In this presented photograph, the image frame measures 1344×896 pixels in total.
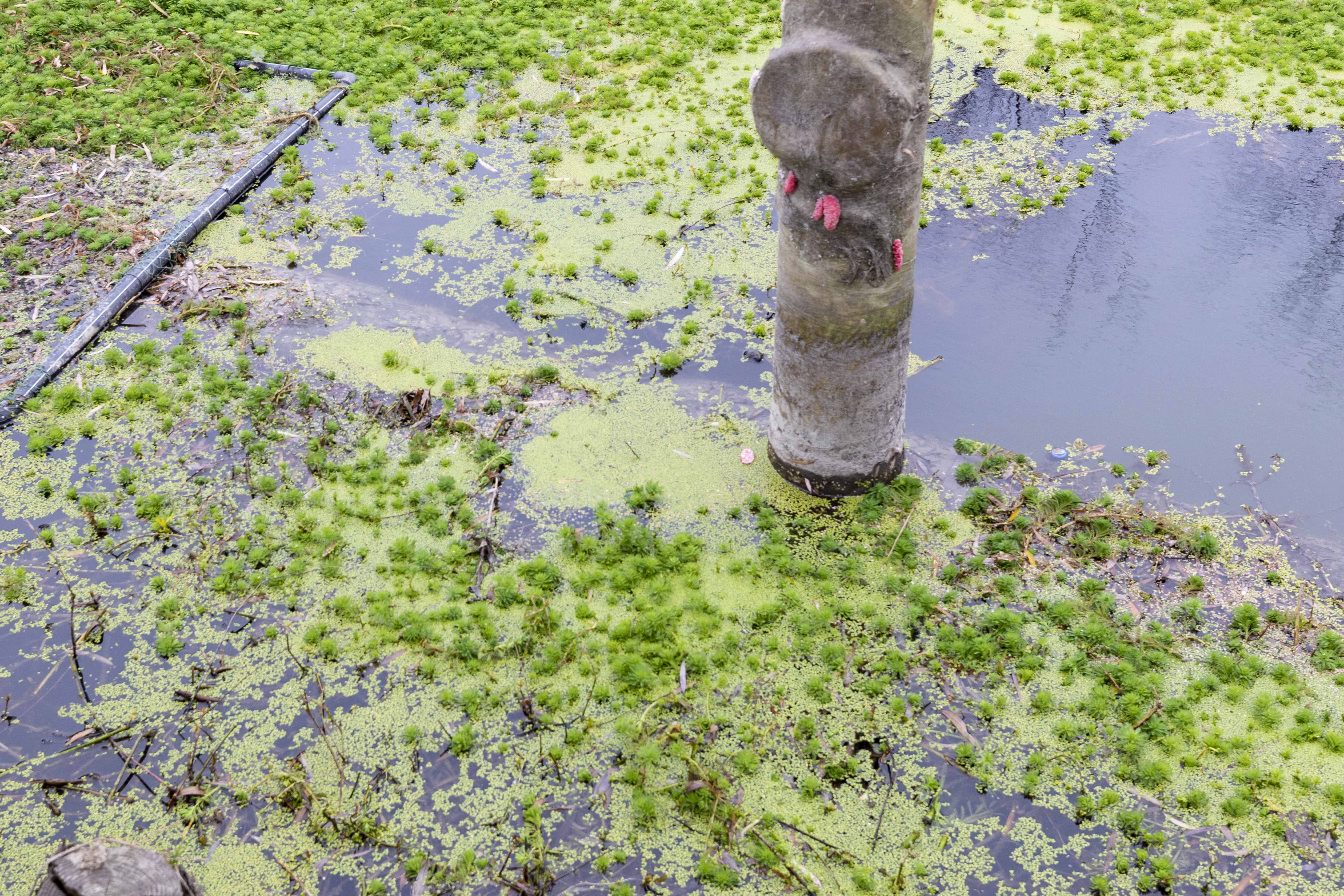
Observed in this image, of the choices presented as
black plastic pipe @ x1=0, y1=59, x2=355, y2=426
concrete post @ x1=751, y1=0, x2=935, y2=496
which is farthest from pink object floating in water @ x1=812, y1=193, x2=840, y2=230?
black plastic pipe @ x1=0, y1=59, x2=355, y2=426

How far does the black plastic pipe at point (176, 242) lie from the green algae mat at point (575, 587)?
16 cm

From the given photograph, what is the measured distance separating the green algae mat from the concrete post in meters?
0.38

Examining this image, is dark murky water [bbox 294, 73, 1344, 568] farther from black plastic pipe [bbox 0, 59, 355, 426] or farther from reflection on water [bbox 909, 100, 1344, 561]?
black plastic pipe [bbox 0, 59, 355, 426]

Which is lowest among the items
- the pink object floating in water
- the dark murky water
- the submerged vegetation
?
the submerged vegetation

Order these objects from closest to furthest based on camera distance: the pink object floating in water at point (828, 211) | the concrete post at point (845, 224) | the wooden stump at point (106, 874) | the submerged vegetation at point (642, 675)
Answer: the wooden stump at point (106, 874) < the submerged vegetation at point (642, 675) < the concrete post at point (845, 224) < the pink object floating in water at point (828, 211)

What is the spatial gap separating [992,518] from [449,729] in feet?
10.4

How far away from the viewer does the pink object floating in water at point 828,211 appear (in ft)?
15.0

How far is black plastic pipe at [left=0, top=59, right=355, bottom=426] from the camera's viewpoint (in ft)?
21.1

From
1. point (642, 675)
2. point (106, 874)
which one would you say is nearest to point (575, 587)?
point (642, 675)

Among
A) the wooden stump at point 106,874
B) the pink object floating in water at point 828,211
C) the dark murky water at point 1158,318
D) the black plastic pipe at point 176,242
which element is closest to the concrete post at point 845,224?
the pink object floating in water at point 828,211

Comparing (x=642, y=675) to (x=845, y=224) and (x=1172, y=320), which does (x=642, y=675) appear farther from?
(x=1172, y=320)

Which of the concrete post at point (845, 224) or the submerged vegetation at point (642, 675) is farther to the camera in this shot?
the concrete post at point (845, 224)

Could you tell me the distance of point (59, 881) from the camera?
8.93 ft

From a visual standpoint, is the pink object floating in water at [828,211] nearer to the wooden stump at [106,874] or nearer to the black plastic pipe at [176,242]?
the wooden stump at [106,874]
